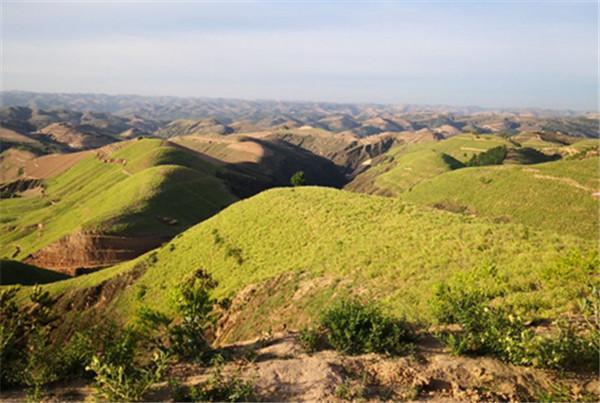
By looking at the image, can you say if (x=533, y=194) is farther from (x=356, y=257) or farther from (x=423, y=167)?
(x=423, y=167)

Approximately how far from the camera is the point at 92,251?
59.6m

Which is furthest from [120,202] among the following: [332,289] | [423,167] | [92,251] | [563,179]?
[423,167]

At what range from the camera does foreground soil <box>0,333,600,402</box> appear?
8.09m

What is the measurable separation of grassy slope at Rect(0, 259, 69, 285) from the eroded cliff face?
6767 millimetres

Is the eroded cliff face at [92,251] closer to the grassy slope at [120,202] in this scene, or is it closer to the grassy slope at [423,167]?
the grassy slope at [120,202]

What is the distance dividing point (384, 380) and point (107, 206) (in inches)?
3025

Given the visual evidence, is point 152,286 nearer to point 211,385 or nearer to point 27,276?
point 27,276

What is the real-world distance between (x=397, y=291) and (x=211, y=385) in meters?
12.1

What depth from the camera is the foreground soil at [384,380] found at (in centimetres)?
809

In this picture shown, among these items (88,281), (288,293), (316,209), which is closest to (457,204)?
(316,209)

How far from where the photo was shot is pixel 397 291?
1841 cm

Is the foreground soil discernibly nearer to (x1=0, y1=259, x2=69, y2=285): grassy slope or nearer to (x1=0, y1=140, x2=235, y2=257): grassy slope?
(x1=0, y1=259, x2=69, y2=285): grassy slope

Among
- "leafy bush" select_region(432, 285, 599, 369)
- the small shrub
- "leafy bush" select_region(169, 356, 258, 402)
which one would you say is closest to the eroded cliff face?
"leafy bush" select_region(169, 356, 258, 402)

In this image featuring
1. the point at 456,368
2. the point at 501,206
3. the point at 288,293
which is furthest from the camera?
the point at 501,206
